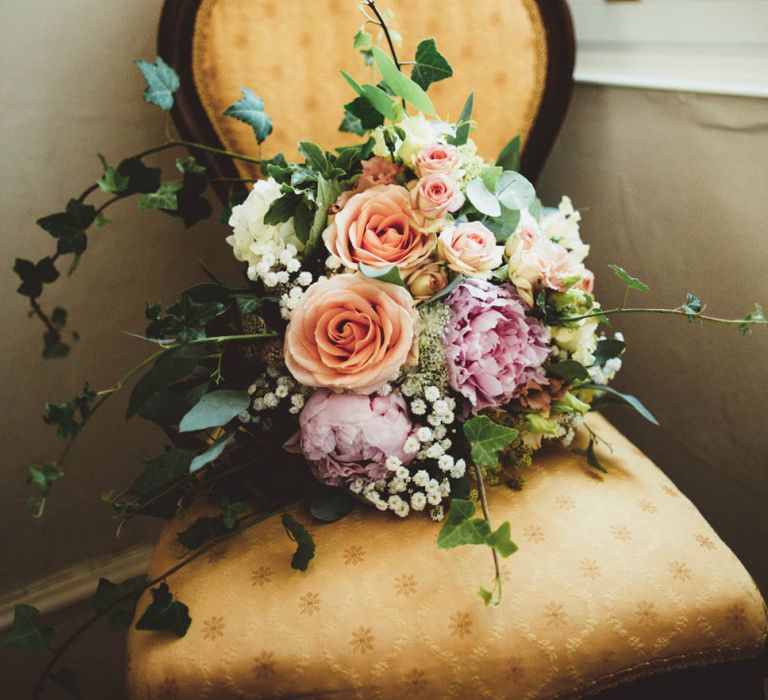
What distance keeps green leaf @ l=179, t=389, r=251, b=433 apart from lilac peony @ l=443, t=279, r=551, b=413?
222 millimetres

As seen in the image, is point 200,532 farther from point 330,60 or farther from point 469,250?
point 330,60

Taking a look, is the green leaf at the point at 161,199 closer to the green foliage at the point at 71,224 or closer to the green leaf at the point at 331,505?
the green foliage at the point at 71,224

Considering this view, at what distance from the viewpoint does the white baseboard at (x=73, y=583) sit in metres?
1.11

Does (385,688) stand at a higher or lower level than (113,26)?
lower

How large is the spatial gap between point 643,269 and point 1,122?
105cm

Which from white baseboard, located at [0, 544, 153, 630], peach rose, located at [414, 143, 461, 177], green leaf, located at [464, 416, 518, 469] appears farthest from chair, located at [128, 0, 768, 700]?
white baseboard, located at [0, 544, 153, 630]

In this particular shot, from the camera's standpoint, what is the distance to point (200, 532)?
667mm

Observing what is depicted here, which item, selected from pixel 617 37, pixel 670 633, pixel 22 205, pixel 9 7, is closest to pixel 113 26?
pixel 9 7

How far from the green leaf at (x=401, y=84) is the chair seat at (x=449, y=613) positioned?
0.45 m

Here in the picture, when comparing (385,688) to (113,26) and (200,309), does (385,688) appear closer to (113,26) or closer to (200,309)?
(200,309)

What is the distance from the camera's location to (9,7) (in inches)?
34.1

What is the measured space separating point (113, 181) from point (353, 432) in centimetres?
35

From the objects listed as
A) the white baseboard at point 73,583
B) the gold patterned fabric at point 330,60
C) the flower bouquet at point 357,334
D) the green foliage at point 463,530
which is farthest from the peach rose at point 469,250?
the white baseboard at point 73,583

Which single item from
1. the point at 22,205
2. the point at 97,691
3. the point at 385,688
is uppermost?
the point at 22,205
